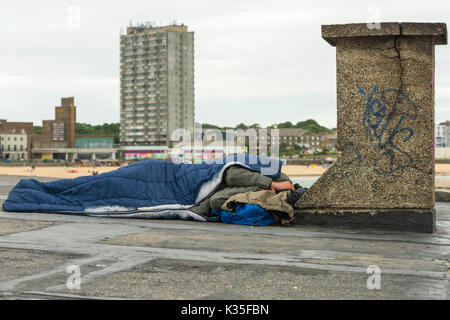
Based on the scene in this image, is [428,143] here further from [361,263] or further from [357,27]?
[361,263]

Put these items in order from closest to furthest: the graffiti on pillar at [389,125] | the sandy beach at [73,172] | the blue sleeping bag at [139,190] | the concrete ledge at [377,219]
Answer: the concrete ledge at [377,219], the graffiti on pillar at [389,125], the blue sleeping bag at [139,190], the sandy beach at [73,172]

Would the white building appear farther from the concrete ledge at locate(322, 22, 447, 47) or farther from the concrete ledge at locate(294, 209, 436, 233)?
the concrete ledge at locate(322, 22, 447, 47)

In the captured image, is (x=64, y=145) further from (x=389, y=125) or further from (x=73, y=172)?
(x=389, y=125)

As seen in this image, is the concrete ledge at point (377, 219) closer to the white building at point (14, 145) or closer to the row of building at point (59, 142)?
the row of building at point (59, 142)

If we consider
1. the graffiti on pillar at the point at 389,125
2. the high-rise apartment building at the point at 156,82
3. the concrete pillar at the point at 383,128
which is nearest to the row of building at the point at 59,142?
the high-rise apartment building at the point at 156,82

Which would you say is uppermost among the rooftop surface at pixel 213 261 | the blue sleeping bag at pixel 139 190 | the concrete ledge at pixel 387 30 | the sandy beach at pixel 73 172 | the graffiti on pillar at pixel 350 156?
the concrete ledge at pixel 387 30

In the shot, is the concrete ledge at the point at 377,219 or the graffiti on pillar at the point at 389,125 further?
the graffiti on pillar at the point at 389,125

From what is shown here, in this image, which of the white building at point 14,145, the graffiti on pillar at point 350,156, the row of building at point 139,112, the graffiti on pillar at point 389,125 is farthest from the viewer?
the white building at point 14,145

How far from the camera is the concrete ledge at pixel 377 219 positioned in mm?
6688

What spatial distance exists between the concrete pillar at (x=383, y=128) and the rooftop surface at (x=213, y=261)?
0.35 meters

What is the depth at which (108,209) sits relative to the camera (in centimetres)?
766

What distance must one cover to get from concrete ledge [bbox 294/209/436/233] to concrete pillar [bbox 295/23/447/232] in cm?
1
